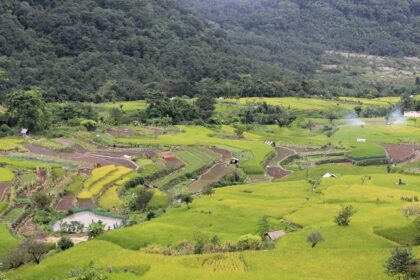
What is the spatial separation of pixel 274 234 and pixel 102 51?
79866 mm

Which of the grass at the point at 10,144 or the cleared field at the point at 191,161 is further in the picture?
the grass at the point at 10,144

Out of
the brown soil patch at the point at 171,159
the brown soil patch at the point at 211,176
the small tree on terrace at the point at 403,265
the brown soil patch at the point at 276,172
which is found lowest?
the brown soil patch at the point at 276,172

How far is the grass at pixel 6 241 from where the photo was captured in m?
31.9

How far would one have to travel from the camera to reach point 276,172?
2261 inches

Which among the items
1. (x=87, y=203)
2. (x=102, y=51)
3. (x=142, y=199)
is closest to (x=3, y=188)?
(x=87, y=203)

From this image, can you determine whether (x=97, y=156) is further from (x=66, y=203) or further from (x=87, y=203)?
(x=66, y=203)

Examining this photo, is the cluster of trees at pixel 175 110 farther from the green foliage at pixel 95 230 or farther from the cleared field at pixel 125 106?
the green foliage at pixel 95 230

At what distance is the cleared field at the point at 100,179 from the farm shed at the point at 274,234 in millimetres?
14547

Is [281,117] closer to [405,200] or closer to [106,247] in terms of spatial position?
[405,200]

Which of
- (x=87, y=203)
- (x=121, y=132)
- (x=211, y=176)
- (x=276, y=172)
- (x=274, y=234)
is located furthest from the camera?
(x=121, y=132)

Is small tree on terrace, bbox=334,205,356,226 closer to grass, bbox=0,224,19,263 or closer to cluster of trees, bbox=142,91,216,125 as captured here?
grass, bbox=0,224,19,263

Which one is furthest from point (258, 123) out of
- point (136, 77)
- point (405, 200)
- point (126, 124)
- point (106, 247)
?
point (106, 247)

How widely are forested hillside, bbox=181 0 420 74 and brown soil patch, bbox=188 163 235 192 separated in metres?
104

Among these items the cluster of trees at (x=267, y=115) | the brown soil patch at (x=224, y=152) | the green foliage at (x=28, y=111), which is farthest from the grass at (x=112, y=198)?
the cluster of trees at (x=267, y=115)
